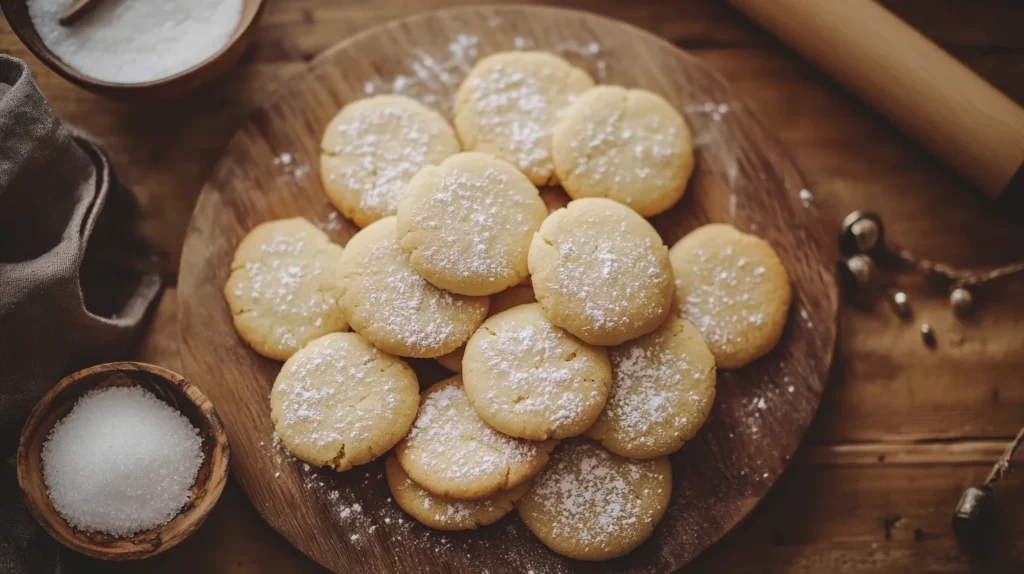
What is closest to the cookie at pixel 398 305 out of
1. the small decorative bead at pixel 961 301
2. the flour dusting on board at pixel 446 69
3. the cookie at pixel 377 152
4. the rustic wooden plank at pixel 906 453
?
the cookie at pixel 377 152

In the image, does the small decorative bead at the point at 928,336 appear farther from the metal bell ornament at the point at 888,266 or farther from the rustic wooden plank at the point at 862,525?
the rustic wooden plank at the point at 862,525

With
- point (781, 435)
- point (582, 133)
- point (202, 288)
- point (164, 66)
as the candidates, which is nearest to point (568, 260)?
point (582, 133)

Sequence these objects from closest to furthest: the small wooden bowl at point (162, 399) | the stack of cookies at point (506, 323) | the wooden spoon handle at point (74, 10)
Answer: the small wooden bowl at point (162, 399) < the stack of cookies at point (506, 323) < the wooden spoon handle at point (74, 10)

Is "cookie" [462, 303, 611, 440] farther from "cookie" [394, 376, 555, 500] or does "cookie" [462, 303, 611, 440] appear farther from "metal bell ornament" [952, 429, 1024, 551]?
"metal bell ornament" [952, 429, 1024, 551]

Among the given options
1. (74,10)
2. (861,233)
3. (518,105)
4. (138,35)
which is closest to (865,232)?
(861,233)

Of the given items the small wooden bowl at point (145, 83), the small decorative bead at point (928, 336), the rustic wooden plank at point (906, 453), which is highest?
the small wooden bowl at point (145, 83)

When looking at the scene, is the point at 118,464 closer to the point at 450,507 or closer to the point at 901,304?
the point at 450,507

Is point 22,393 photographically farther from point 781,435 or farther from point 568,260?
point 781,435
